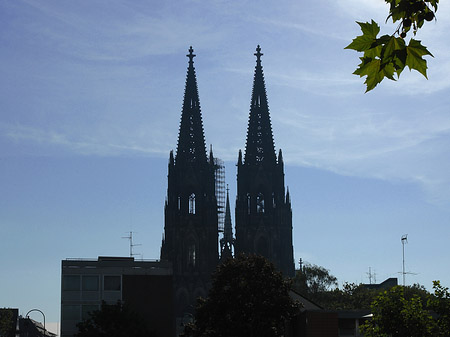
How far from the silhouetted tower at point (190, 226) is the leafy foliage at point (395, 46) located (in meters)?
143

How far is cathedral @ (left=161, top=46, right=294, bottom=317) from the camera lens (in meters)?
149

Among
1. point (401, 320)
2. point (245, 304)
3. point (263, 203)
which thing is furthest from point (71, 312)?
point (263, 203)

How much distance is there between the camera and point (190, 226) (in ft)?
493

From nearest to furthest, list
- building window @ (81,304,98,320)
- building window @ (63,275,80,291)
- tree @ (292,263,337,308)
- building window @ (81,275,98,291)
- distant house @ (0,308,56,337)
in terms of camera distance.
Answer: building window @ (81,304,98,320)
building window @ (63,275,80,291)
building window @ (81,275,98,291)
distant house @ (0,308,56,337)
tree @ (292,263,337,308)

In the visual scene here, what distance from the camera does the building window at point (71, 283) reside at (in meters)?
100

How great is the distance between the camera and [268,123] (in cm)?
15700

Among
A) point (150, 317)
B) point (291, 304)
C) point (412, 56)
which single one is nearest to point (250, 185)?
point (150, 317)

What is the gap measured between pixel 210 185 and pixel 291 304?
254ft

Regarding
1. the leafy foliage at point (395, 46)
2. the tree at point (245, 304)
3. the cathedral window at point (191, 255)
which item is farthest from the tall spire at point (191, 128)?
the leafy foliage at point (395, 46)

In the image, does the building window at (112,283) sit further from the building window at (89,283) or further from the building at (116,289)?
the building window at (89,283)

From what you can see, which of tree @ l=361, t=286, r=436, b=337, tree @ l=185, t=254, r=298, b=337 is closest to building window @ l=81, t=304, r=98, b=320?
tree @ l=185, t=254, r=298, b=337

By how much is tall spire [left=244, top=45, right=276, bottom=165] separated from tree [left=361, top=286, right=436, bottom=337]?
10076 centimetres

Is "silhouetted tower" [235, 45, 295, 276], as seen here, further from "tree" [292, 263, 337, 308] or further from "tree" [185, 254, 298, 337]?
"tree" [185, 254, 298, 337]

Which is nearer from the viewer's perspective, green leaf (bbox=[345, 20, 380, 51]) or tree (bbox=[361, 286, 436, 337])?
green leaf (bbox=[345, 20, 380, 51])
